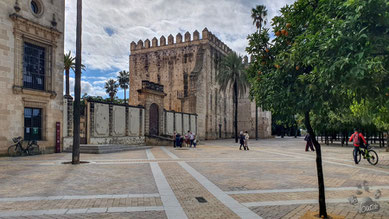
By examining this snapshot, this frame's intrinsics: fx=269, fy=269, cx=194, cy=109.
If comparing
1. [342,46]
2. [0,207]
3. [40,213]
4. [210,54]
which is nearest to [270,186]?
[342,46]

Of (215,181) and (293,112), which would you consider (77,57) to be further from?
(293,112)

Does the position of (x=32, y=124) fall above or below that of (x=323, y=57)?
below

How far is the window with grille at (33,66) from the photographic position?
1766 cm

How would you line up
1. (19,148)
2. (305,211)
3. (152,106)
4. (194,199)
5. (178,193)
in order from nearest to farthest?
(305,211), (194,199), (178,193), (19,148), (152,106)

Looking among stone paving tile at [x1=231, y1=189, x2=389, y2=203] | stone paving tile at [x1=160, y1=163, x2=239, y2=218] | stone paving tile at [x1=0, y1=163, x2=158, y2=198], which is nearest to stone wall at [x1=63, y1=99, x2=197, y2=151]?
stone paving tile at [x1=0, y1=163, x2=158, y2=198]

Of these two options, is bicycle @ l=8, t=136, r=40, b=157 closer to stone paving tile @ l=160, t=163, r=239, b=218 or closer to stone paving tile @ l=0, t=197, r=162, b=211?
stone paving tile @ l=160, t=163, r=239, b=218

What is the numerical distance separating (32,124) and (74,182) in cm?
1180

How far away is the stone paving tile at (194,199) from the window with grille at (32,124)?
1259 cm

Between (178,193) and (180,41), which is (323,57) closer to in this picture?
(178,193)

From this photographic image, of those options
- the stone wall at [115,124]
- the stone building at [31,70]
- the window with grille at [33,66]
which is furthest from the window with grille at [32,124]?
the stone wall at [115,124]

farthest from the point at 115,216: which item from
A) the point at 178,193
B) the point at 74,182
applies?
the point at 74,182

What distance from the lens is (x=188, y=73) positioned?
45844 millimetres

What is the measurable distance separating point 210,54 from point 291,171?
38.1 metres

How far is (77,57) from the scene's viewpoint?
44.2ft
